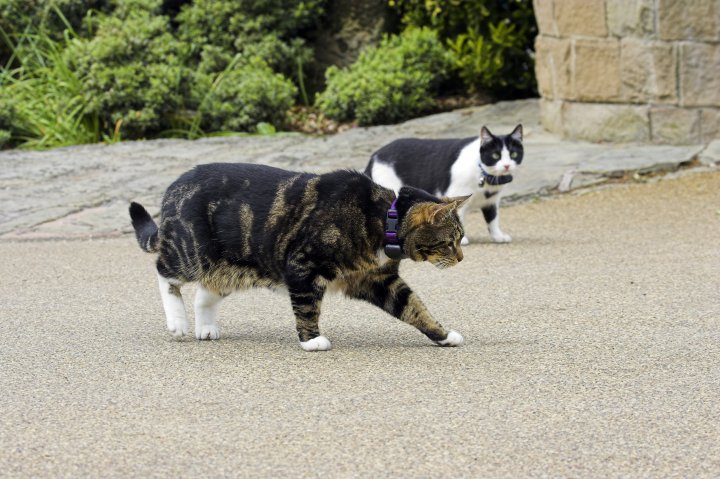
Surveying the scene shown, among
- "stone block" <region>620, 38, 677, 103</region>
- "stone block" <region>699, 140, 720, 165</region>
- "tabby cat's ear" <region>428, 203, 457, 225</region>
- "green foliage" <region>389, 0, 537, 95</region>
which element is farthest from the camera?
"green foliage" <region>389, 0, 537, 95</region>

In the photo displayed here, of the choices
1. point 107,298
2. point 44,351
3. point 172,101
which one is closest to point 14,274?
point 107,298

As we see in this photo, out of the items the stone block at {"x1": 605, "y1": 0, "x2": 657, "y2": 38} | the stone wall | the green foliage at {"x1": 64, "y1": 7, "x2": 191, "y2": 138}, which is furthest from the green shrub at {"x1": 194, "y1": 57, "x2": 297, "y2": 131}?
the stone block at {"x1": 605, "y1": 0, "x2": 657, "y2": 38}

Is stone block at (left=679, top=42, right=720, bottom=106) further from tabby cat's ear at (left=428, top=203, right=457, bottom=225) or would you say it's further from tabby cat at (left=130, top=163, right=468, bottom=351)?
tabby cat's ear at (left=428, top=203, right=457, bottom=225)

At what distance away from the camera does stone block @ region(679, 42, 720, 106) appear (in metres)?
9.66

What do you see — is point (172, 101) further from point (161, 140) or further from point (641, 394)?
point (641, 394)

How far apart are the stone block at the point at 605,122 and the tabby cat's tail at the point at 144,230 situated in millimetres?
5874

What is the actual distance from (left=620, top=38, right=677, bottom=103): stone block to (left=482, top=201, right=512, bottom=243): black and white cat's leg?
118 inches

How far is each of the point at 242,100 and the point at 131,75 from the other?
1.18 m

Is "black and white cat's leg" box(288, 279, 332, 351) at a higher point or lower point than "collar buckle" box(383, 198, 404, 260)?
lower

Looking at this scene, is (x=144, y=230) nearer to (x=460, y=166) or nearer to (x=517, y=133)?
(x=460, y=166)

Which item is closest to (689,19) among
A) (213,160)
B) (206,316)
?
(213,160)

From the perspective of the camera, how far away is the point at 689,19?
31.6 ft

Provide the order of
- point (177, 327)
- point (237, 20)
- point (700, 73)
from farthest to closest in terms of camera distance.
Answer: point (237, 20), point (700, 73), point (177, 327)

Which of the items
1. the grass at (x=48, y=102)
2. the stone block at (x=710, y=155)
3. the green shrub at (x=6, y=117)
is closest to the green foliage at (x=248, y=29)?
the grass at (x=48, y=102)
